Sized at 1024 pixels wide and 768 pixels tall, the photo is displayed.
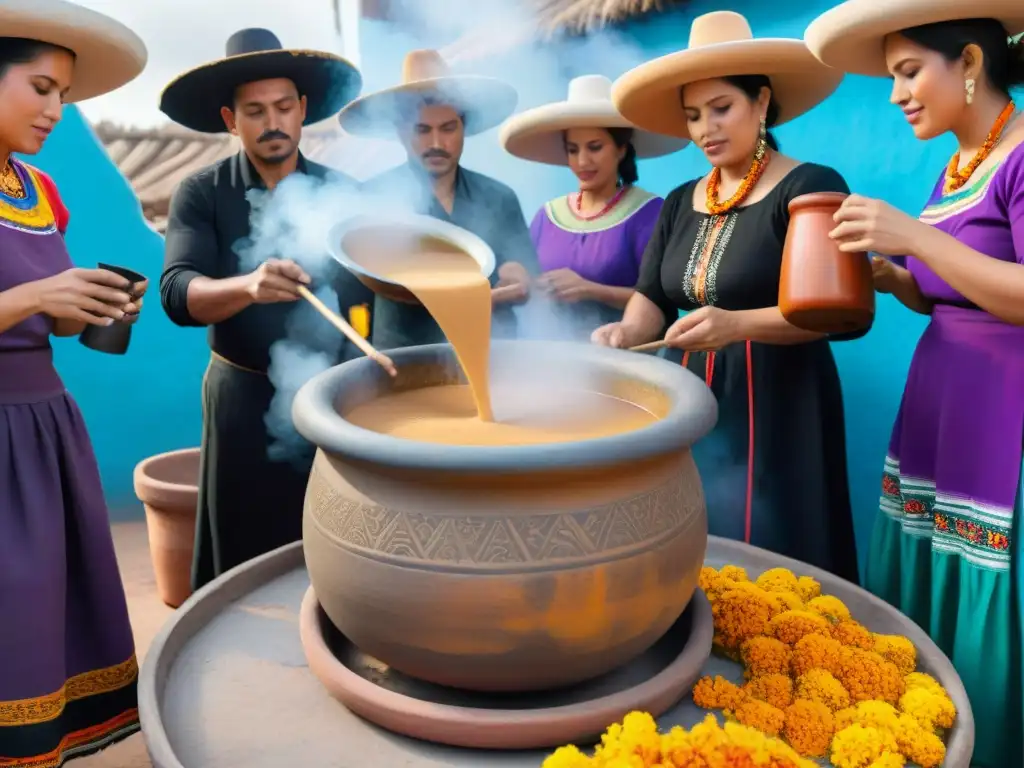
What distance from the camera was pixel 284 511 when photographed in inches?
97.5

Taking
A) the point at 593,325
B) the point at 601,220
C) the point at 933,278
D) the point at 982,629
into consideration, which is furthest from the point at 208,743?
the point at 601,220

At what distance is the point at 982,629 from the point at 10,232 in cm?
236

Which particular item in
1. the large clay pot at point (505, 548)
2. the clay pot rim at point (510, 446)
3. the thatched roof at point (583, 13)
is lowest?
the large clay pot at point (505, 548)

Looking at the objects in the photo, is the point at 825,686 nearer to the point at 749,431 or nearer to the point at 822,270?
the point at 822,270

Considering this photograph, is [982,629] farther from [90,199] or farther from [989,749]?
[90,199]

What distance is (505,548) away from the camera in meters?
0.99

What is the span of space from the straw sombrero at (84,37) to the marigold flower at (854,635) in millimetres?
2019

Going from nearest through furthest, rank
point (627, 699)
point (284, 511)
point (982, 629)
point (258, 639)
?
1. point (627, 699)
2. point (258, 639)
3. point (982, 629)
4. point (284, 511)

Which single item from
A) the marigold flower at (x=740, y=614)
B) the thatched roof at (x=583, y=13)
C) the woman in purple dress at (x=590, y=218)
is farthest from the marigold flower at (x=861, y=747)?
the thatched roof at (x=583, y=13)

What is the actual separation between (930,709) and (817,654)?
0.55ft

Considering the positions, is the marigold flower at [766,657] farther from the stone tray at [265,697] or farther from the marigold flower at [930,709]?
the marigold flower at [930,709]

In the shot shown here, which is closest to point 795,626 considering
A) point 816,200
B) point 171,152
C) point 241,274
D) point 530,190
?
point 816,200

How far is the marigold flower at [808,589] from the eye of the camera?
4.72ft

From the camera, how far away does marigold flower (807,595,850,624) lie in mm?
1354
